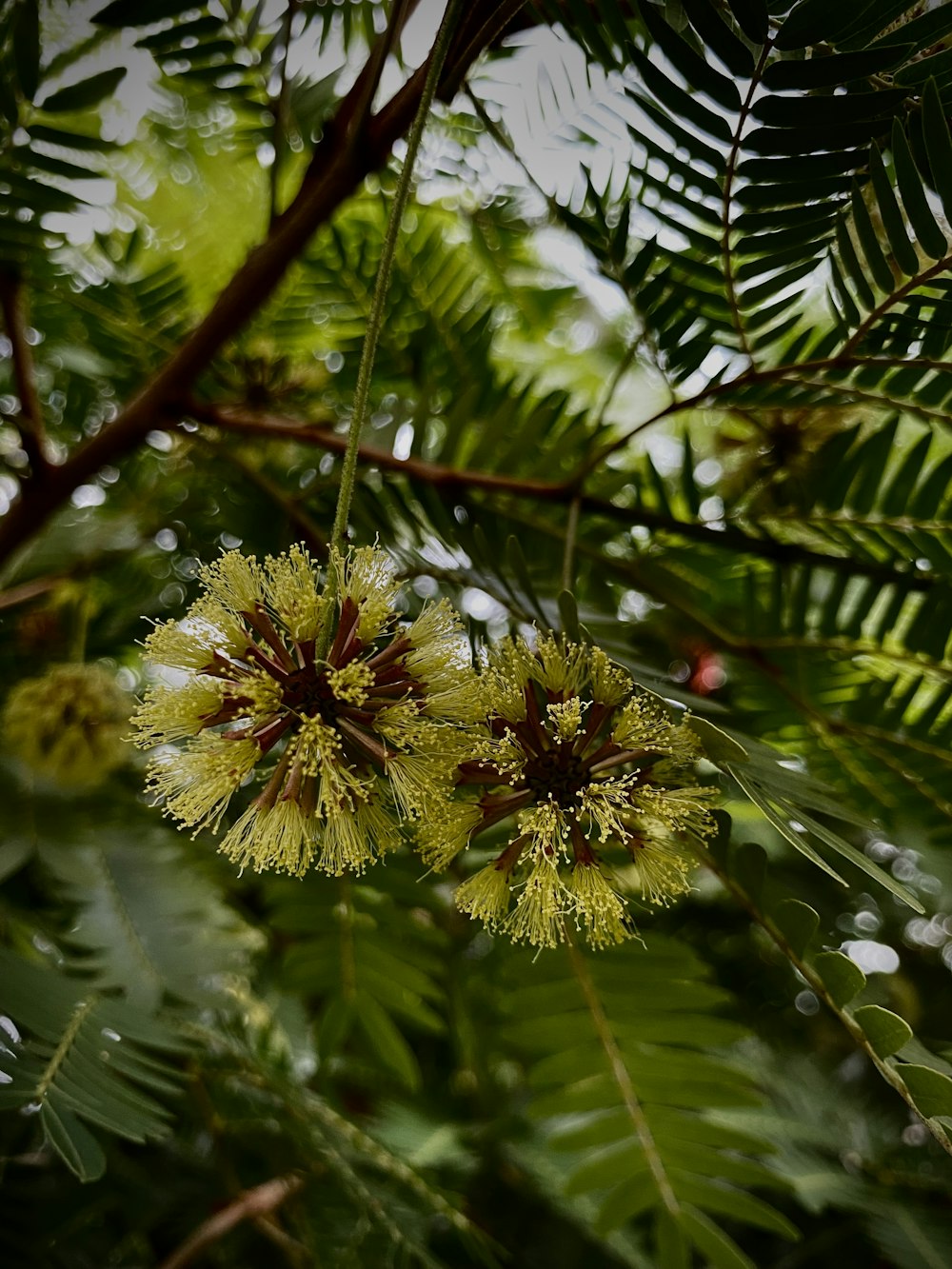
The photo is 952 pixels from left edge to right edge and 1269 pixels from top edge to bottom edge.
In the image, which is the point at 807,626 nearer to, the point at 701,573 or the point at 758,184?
the point at 701,573

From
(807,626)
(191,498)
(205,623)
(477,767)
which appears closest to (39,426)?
(191,498)

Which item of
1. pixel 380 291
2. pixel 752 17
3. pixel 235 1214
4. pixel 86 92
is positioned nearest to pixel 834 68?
pixel 752 17

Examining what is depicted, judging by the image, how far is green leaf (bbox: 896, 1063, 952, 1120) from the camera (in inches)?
18.0

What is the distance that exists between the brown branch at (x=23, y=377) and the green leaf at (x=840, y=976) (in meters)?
0.83

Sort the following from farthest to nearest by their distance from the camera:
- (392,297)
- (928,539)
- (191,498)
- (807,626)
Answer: (191,498)
(392,297)
(807,626)
(928,539)

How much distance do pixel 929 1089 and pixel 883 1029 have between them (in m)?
0.03

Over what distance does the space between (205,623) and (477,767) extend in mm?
182

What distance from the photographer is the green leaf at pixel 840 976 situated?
0.49 metres

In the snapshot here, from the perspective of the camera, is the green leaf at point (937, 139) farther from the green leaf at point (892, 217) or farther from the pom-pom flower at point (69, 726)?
the pom-pom flower at point (69, 726)

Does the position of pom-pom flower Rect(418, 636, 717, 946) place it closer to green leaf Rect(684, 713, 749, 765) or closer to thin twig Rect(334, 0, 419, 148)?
green leaf Rect(684, 713, 749, 765)

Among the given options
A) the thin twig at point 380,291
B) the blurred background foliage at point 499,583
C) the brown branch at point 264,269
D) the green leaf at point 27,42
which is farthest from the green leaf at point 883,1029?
the green leaf at point 27,42

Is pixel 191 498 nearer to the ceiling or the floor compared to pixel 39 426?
nearer to the floor

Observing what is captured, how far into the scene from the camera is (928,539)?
Result: 78cm

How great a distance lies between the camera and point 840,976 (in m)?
0.50
